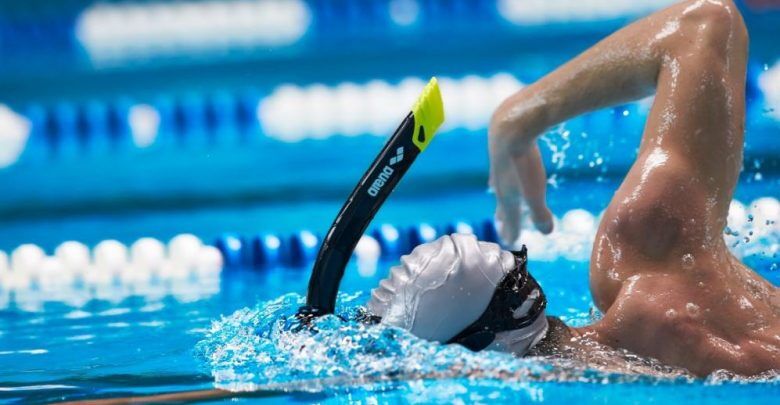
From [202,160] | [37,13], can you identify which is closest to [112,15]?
[37,13]

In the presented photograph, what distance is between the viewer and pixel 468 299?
5.61ft

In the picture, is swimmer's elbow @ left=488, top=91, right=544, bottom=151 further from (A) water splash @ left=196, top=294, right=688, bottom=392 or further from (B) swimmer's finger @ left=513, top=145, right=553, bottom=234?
(A) water splash @ left=196, top=294, right=688, bottom=392

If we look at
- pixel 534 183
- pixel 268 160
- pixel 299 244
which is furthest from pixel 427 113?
pixel 268 160

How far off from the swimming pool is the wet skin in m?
0.81

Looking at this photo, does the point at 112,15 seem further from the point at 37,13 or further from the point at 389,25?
the point at 389,25

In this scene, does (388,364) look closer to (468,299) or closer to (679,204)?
(468,299)

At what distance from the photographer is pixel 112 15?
17.1 feet

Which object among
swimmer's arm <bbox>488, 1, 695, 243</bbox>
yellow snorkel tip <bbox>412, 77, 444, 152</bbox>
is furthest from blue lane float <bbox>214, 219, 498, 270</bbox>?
yellow snorkel tip <bbox>412, 77, 444, 152</bbox>

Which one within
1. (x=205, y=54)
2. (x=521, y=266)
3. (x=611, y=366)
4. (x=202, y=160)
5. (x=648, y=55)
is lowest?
(x=611, y=366)

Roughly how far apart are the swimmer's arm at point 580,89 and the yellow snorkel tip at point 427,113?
0.58m

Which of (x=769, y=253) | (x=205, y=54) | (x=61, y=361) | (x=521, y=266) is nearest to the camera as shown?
(x=521, y=266)

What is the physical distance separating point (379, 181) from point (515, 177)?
2.46 ft

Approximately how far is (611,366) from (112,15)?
4004mm

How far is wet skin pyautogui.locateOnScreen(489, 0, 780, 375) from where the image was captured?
70.1 inches
